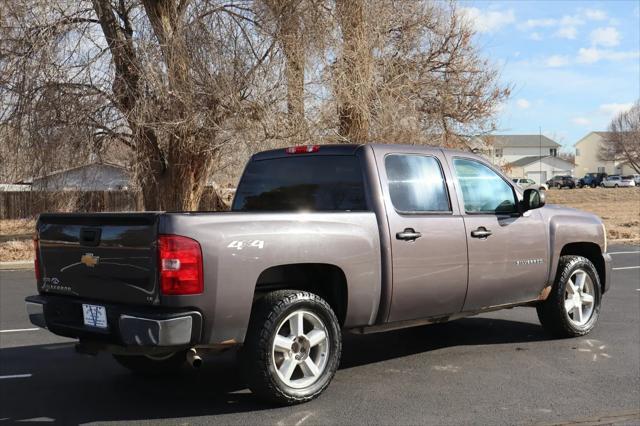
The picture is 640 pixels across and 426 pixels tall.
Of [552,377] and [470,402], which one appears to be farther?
[552,377]

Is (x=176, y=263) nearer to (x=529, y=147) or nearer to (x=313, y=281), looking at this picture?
(x=313, y=281)

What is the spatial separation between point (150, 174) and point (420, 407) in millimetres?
→ 13253

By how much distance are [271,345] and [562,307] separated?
362cm

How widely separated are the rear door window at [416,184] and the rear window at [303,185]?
0.32 meters

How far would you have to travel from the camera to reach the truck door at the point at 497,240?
20.2ft

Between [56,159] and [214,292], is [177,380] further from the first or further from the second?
[56,159]

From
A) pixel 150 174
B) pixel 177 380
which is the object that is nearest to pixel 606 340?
pixel 177 380

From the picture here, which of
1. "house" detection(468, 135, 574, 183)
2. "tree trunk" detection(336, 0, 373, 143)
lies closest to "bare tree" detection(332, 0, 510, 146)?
"tree trunk" detection(336, 0, 373, 143)

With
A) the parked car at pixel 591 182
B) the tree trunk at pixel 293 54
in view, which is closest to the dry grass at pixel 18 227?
the tree trunk at pixel 293 54

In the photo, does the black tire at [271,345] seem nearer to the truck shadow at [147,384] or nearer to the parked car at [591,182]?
the truck shadow at [147,384]

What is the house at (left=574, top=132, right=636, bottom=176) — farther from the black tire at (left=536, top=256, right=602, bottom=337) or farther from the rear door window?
the rear door window

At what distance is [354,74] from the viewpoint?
16469mm

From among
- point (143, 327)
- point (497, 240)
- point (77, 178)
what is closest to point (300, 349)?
point (143, 327)

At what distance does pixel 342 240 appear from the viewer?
5203mm
